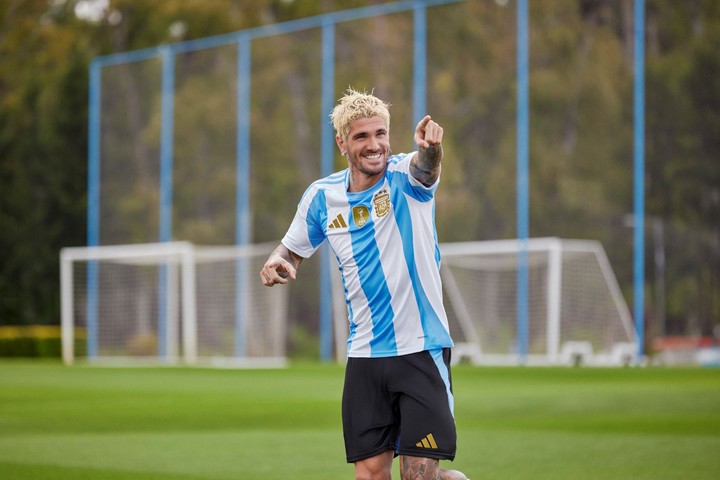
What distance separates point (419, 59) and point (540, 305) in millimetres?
6553

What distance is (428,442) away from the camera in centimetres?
547

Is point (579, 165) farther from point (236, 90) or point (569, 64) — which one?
point (236, 90)

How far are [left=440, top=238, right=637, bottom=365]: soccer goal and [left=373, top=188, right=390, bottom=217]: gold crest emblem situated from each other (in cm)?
1780

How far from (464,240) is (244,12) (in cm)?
1827

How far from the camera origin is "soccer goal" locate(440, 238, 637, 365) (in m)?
24.2

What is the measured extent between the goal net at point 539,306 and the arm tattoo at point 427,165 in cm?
1788

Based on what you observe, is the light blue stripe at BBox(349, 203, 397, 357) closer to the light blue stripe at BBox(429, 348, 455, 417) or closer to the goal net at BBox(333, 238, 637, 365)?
the light blue stripe at BBox(429, 348, 455, 417)

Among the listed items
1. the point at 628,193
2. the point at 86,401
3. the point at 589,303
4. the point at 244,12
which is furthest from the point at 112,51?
the point at 86,401

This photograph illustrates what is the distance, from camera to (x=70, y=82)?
41062 millimetres

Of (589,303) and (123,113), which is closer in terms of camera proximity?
(589,303)

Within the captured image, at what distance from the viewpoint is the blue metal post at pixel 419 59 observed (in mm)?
27734

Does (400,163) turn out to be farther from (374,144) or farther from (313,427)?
(313,427)

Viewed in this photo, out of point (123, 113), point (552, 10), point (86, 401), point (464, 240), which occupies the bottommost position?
point (86, 401)

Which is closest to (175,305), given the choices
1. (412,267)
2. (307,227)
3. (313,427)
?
(313,427)
